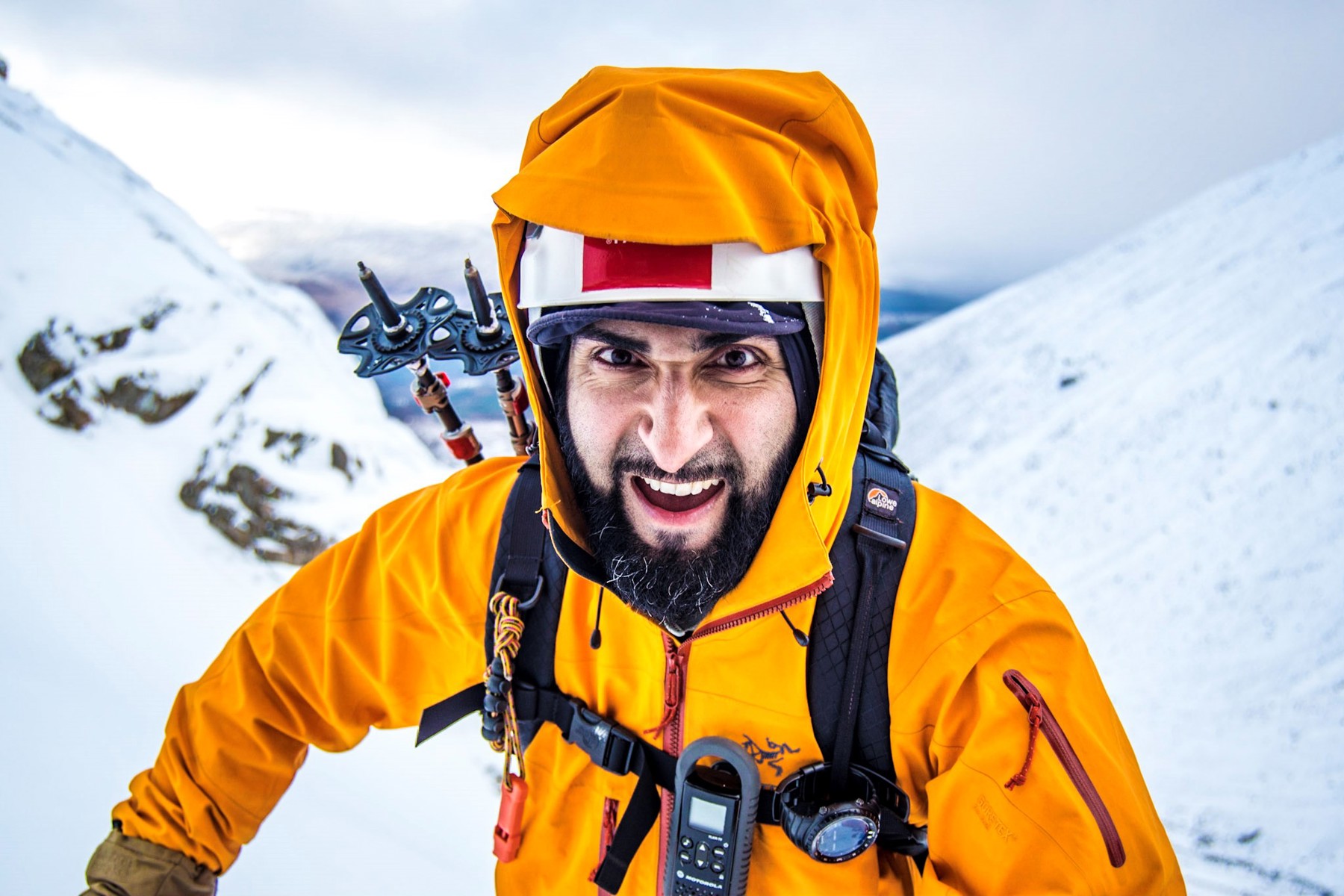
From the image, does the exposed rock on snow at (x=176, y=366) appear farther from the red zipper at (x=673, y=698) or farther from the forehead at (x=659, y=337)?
the forehead at (x=659, y=337)

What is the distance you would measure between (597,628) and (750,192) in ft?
3.10

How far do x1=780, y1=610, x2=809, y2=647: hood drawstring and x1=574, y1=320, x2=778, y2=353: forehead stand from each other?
55cm

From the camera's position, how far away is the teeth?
1.29 m

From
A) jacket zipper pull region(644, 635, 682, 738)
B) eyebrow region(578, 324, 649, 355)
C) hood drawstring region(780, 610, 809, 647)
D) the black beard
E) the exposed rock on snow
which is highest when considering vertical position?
the exposed rock on snow

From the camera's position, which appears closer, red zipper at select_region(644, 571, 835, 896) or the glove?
red zipper at select_region(644, 571, 835, 896)

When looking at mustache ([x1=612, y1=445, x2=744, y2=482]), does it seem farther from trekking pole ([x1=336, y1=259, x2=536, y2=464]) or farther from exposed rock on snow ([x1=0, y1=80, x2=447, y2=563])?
exposed rock on snow ([x1=0, y1=80, x2=447, y2=563])

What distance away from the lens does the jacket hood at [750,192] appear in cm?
107

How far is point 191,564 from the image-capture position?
392 cm

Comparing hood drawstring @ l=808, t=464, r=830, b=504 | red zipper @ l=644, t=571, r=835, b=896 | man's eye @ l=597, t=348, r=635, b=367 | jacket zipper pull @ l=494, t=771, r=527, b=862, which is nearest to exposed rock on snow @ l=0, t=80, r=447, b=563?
jacket zipper pull @ l=494, t=771, r=527, b=862

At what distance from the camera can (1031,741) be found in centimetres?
111

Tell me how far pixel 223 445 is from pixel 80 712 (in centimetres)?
231

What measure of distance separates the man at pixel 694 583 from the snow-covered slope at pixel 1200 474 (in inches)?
104

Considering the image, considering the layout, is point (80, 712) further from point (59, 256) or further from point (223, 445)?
point (59, 256)

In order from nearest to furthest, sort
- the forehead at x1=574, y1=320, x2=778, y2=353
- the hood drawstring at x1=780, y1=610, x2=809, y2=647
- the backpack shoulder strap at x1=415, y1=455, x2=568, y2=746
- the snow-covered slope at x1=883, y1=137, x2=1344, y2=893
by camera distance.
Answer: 1. the forehead at x1=574, y1=320, x2=778, y2=353
2. the hood drawstring at x1=780, y1=610, x2=809, y2=647
3. the backpack shoulder strap at x1=415, y1=455, x2=568, y2=746
4. the snow-covered slope at x1=883, y1=137, x2=1344, y2=893
